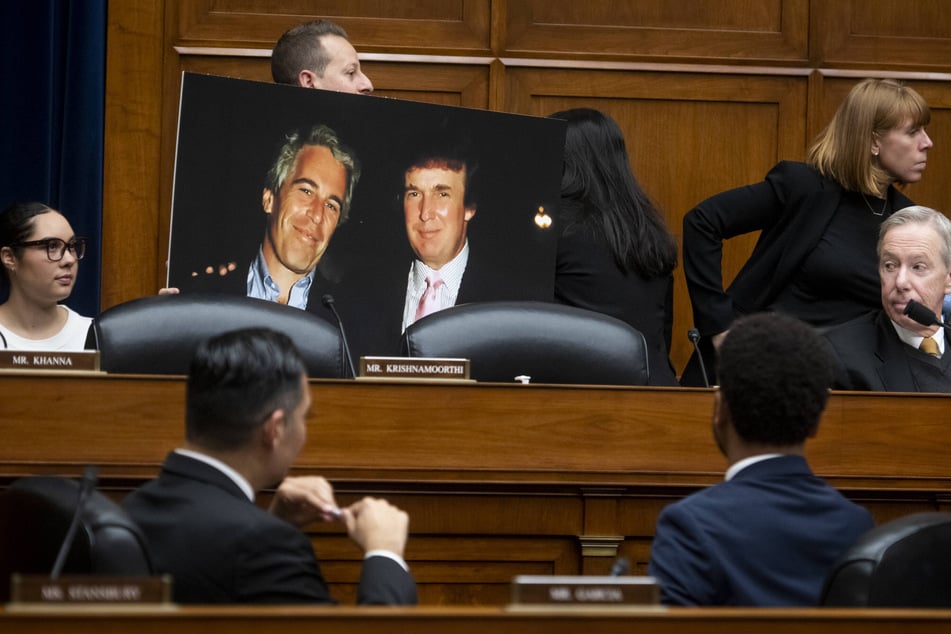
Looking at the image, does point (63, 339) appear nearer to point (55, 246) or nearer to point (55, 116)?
point (55, 246)

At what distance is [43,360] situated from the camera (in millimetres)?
2766

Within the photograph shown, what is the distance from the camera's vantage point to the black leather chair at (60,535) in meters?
1.73

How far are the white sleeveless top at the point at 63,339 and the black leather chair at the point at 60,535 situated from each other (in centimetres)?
223

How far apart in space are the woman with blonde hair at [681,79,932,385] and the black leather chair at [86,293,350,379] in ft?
4.54

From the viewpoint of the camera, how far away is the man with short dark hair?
4.36m

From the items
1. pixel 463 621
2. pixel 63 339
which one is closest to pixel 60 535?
pixel 463 621

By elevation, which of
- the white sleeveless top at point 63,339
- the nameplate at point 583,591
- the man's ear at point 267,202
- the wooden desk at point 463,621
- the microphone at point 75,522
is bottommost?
the wooden desk at point 463,621

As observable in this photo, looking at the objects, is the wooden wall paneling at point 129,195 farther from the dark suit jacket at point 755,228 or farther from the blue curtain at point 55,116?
the dark suit jacket at point 755,228

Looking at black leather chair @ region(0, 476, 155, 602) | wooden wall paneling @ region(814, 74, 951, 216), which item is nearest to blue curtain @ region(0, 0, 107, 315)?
wooden wall paneling @ region(814, 74, 951, 216)

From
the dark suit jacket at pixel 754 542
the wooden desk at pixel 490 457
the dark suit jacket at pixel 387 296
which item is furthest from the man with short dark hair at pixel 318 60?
the dark suit jacket at pixel 754 542

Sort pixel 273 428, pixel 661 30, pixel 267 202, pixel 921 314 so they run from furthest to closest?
pixel 661 30 < pixel 267 202 < pixel 921 314 < pixel 273 428

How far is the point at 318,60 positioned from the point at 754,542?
2.79m

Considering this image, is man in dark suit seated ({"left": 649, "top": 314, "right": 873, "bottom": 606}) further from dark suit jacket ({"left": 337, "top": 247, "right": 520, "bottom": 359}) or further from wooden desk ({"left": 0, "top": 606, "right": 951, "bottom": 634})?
dark suit jacket ({"left": 337, "top": 247, "right": 520, "bottom": 359})

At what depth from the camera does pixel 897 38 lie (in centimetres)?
534
